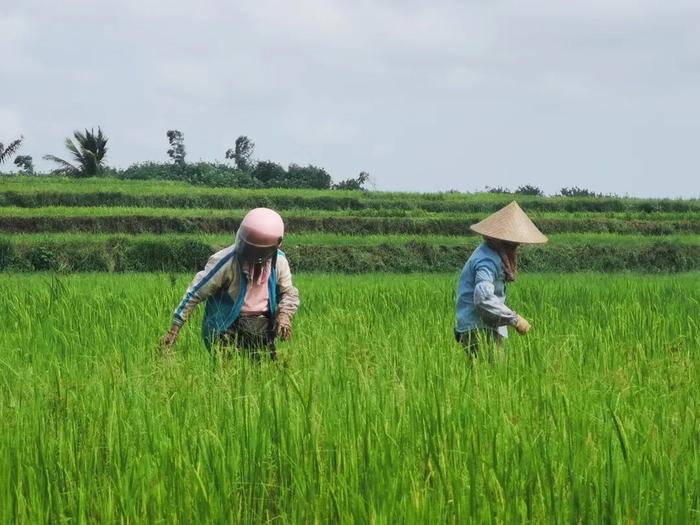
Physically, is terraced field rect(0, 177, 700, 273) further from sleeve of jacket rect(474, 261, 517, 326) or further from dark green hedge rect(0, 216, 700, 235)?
sleeve of jacket rect(474, 261, 517, 326)

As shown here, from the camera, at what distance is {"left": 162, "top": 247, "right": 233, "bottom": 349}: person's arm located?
13.2 feet

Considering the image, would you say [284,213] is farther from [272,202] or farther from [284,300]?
[284,300]

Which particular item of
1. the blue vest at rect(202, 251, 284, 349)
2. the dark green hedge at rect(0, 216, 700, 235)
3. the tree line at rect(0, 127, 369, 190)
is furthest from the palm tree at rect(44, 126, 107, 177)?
the blue vest at rect(202, 251, 284, 349)

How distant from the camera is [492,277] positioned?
423cm

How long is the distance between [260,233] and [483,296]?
1.04 m

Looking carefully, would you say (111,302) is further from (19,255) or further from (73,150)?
(73,150)

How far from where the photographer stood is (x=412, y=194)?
25.1 metres

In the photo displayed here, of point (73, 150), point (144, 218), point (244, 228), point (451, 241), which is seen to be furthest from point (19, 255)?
point (73, 150)

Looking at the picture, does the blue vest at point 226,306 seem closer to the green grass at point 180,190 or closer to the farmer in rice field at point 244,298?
the farmer in rice field at point 244,298

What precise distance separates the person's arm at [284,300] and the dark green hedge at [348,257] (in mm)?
10798

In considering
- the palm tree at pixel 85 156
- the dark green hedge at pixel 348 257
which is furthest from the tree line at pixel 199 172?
the dark green hedge at pixel 348 257

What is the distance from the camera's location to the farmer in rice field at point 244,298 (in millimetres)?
4035

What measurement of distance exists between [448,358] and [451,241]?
1315cm

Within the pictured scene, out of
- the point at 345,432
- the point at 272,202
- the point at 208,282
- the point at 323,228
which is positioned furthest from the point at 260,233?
the point at 272,202
